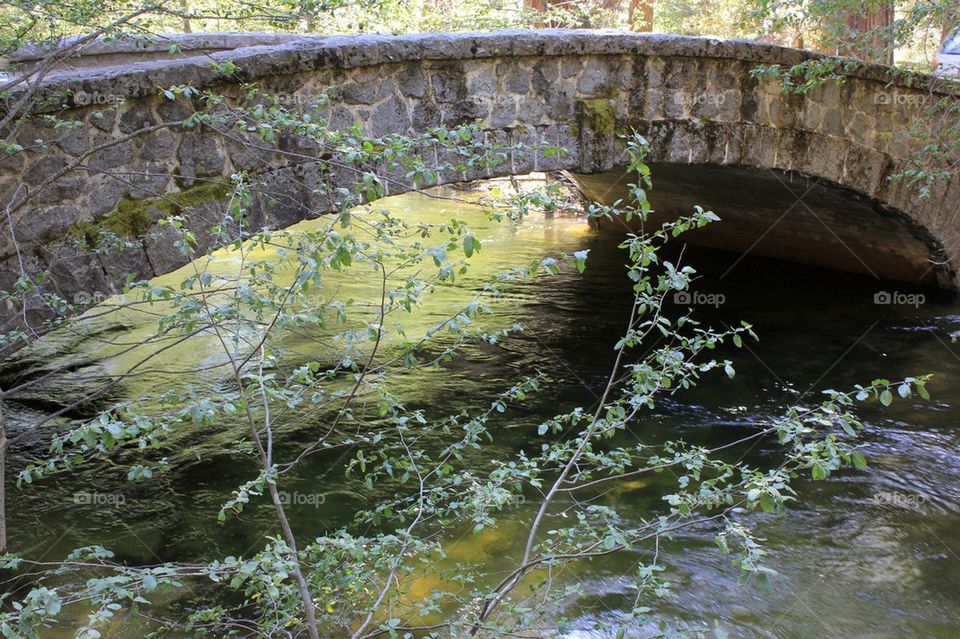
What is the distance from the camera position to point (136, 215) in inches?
171

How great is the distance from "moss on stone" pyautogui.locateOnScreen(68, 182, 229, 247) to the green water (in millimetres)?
1311

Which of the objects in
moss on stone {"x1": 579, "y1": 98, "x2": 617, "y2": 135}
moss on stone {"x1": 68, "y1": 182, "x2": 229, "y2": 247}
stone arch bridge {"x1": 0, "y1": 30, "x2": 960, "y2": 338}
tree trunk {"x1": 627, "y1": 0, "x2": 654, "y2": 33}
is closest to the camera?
stone arch bridge {"x1": 0, "y1": 30, "x2": 960, "y2": 338}

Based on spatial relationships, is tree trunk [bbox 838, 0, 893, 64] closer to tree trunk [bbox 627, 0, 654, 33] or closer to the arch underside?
the arch underside

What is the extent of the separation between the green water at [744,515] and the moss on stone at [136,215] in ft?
4.30

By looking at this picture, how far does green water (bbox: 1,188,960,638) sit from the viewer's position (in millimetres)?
3791

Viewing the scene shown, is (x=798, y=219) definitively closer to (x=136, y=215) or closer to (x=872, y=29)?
(x=872, y=29)

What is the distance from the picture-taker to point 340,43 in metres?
4.95

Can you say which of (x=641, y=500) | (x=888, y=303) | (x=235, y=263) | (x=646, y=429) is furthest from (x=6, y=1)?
(x=888, y=303)

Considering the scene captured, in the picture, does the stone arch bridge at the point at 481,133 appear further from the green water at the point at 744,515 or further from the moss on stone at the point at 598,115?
the green water at the point at 744,515

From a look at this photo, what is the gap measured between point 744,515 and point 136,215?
11.5 ft

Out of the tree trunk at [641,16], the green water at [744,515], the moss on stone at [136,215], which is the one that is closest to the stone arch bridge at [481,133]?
the moss on stone at [136,215]

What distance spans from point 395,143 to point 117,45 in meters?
4.00

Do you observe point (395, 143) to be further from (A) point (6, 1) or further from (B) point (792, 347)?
(B) point (792, 347)

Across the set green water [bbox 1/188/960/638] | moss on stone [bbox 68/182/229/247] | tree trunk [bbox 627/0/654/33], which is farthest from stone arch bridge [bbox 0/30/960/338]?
tree trunk [bbox 627/0/654/33]
